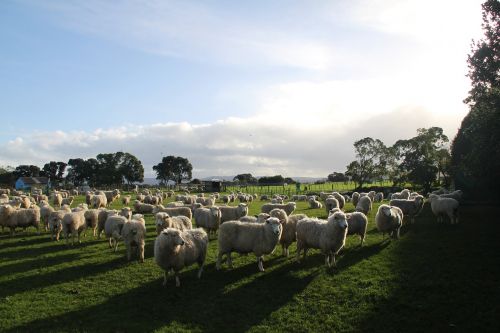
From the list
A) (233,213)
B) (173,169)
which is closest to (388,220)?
(233,213)

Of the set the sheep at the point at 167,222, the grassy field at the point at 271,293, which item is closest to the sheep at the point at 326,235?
the grassy field at the point at 271,293

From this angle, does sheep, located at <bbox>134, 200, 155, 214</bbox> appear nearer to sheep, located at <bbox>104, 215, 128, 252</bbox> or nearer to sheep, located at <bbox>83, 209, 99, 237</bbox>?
sheep, located at <bbox>83, 209, 99, 237</bbox>

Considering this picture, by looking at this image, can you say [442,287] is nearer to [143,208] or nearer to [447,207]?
[447,207]

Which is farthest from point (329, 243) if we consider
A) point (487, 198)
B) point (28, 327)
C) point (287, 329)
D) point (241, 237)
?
point (487, 198)

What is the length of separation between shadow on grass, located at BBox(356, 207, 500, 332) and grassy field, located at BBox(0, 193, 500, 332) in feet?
0.09

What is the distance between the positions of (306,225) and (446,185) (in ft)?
155

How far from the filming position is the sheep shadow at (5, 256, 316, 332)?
9133mm

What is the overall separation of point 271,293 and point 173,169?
125 metres

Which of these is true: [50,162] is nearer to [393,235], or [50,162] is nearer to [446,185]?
[446,185]

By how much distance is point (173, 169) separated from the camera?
132375 millimetres

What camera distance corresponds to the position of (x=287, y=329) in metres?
8.92

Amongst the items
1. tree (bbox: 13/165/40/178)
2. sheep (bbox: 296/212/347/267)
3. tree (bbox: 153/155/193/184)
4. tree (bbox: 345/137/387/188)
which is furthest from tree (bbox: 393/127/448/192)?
tree (bbox: 13/165/40/178)

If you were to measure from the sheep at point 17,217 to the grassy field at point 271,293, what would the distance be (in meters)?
6.26

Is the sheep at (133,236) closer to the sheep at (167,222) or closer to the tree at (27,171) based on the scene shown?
the sheep at (167,222)
